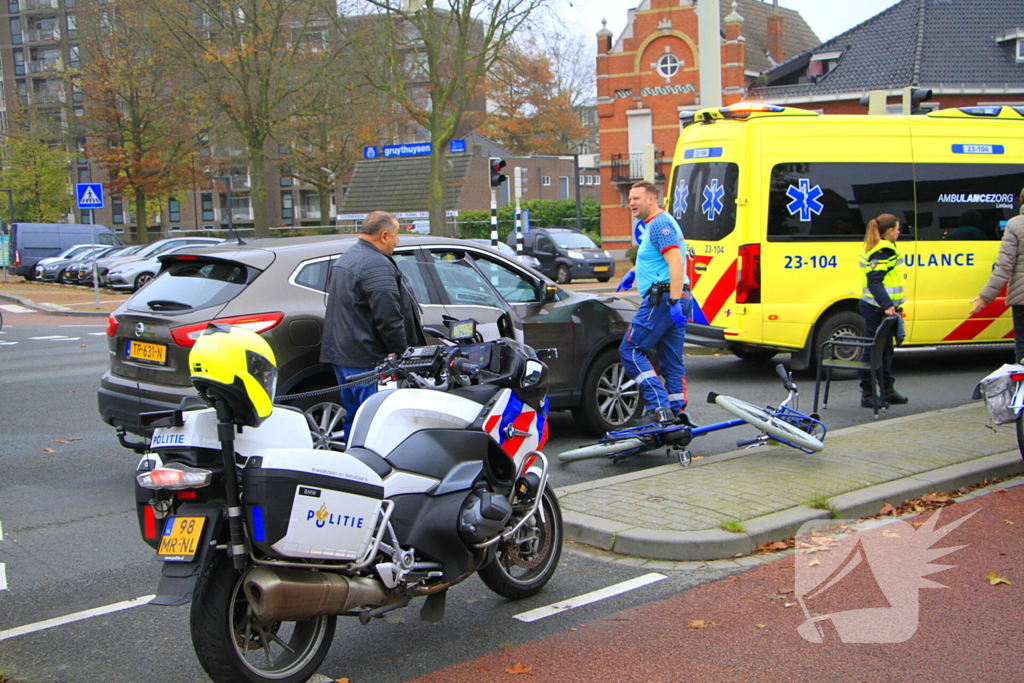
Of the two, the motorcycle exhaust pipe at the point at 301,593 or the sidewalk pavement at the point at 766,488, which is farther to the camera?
the sidewalk pavement at the point at 766,488

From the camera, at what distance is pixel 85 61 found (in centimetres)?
4834

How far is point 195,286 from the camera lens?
6.84m

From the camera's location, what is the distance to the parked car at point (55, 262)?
3828cm

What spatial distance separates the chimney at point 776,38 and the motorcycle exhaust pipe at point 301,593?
55.3m

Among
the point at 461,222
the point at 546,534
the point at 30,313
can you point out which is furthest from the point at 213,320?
the point at 461,222

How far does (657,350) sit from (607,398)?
3.00ft

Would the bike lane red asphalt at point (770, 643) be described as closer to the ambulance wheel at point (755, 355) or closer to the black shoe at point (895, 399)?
the black shoe at point (895, 399)

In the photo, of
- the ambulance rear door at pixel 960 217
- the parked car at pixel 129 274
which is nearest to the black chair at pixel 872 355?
the ambulance rear door at pixel 960 217

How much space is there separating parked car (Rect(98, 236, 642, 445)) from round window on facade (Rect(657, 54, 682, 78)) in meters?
41.6

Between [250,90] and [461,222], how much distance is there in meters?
13.1

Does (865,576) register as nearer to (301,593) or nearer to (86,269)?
(301,593)

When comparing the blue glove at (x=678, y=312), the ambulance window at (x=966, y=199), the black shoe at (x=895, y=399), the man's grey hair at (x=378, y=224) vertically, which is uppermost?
the ambulance window at (x=966, y=199)

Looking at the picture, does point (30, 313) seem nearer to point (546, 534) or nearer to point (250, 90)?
point (250, 90)

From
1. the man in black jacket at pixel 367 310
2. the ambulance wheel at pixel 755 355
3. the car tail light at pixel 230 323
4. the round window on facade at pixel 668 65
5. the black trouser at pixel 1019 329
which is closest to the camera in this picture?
the man in black jacket at pixel 367 310
